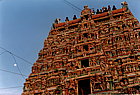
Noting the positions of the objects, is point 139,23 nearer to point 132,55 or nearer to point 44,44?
point 132,55

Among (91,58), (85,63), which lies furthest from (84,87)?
(91,58)

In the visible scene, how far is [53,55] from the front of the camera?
29.3m

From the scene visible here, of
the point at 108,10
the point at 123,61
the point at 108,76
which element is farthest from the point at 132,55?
the point at 108,10

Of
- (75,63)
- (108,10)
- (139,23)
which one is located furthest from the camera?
(108,10)

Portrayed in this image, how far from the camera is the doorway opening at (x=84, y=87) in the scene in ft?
79.2

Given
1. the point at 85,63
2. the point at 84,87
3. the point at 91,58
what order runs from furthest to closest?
1. the point at 85,63
2. the point at 91,58
3. the point at 84,87

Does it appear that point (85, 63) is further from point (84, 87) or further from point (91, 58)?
point (84, 87)

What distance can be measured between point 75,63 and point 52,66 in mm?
3299

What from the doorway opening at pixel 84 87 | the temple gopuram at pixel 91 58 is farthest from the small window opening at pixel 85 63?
the doorway opening at pixel 84 87

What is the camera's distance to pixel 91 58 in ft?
84.6

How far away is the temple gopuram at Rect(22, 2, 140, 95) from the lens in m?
23.0

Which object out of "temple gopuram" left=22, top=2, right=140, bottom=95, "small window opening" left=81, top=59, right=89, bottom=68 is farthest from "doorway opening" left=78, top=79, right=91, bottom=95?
"small window opening" left=81, top=59, right=89, bottom=68

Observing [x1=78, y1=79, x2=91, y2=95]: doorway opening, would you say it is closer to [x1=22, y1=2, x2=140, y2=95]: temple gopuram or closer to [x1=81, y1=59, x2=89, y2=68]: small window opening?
[x1=22, y1=2, x2=140, y2=95]: temple gopuram

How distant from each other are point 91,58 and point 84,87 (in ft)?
11.6
